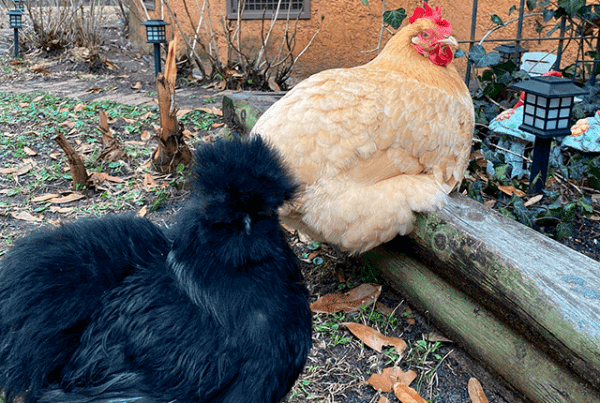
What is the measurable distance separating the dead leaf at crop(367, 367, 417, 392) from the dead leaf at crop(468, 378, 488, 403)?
25 cm

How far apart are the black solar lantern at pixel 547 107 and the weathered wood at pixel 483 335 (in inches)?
42.4

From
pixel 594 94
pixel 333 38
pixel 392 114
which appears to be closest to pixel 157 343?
pixel 392 114

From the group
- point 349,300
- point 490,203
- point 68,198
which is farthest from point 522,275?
point 68,198

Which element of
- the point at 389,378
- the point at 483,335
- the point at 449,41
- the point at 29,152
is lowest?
the point at 389,378

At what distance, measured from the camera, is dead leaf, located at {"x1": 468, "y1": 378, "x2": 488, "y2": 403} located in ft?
7.53

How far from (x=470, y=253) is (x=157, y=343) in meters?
1.40

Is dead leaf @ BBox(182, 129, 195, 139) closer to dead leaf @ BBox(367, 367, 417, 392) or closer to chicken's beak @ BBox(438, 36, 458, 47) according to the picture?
chicken's beak @ BBox(438, 36, 458, 47)

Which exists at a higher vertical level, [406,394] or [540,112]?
[540,112]

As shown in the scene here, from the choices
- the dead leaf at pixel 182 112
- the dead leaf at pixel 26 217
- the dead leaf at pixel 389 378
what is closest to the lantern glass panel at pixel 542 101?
the dead leaf at pixel 389 378

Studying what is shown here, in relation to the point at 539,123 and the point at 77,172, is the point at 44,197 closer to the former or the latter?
the point at 77,172

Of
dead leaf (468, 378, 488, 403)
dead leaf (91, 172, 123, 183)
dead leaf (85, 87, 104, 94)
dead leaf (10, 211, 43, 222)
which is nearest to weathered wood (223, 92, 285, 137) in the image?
dead leaf (91, 172, 123, 183)

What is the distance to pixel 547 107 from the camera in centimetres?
295

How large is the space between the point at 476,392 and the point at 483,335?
251mm

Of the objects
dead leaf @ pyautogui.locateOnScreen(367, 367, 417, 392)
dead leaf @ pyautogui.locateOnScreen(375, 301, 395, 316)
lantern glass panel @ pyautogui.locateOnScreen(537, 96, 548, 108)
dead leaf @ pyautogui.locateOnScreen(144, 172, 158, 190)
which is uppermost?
lantern glass panel @ pyautogui.locateOnScreen(537, 96, 548, 108)
